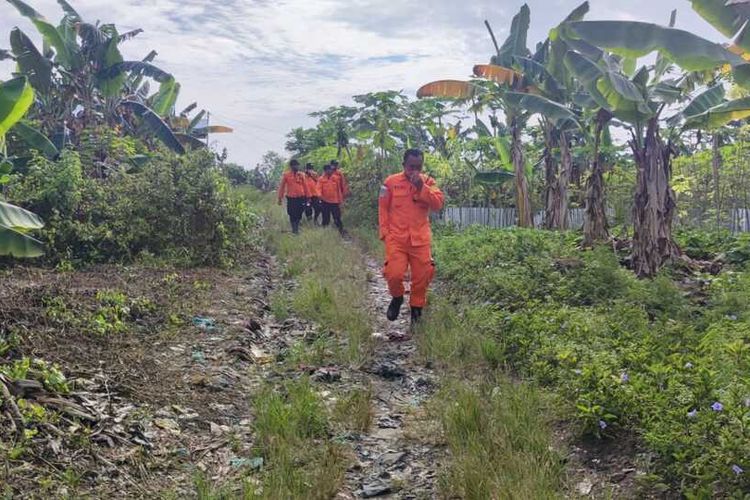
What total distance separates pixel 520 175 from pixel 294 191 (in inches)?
211

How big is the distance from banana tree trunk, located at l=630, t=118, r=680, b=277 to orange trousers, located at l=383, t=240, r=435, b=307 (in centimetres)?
328

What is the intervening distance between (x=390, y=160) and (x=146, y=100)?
814cm

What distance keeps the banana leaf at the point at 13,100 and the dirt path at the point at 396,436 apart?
3.90 m

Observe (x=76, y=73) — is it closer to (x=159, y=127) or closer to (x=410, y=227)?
(x=159, y=127)

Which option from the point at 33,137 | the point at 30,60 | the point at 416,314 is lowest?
the point at 416,314

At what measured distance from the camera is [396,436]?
4.09 meters

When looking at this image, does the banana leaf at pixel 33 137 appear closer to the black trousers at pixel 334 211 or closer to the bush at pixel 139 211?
the bush at pixel 139 211

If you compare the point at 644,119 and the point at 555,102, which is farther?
the point at 555,102

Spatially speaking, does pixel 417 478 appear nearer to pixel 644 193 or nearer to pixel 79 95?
pixel 644 193

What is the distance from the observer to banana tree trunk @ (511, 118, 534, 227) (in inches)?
530

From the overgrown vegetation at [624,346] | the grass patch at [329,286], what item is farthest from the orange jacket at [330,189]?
the overgrown vegetation at [624,346]

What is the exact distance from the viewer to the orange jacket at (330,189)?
14.8 m

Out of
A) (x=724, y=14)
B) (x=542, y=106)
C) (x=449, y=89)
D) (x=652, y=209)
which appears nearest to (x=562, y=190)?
(x=542, y=106)

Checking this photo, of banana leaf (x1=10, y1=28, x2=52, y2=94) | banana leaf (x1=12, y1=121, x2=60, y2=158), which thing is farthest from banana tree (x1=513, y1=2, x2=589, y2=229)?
banana leaf (x1=10, y1=28, x2=52, y2=94)
